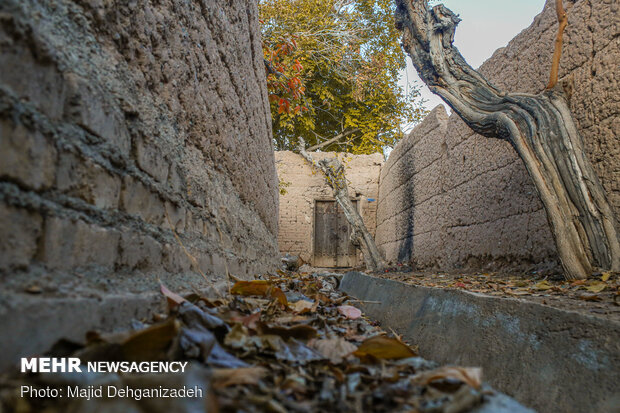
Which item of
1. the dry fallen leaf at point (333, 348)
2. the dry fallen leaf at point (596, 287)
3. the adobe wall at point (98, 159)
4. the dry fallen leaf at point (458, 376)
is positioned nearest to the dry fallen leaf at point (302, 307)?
the adobe wall at point (98, 159)

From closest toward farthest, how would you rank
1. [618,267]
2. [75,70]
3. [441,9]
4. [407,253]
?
[75,70]
[618,267]
[441,9]
[407,253]

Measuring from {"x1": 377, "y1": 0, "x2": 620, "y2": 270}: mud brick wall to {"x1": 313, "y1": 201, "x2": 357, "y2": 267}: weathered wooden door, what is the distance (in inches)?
150

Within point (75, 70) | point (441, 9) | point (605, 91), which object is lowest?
point (75, 70)

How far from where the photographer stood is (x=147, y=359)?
0.83 metres

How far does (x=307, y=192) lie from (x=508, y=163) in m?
7.39

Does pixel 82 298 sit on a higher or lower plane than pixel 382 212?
lower

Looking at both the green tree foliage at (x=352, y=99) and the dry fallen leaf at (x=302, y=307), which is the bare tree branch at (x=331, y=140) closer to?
the green tree foliage at (x=352, y=99)

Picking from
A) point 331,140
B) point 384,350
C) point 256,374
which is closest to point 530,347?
point 384,350

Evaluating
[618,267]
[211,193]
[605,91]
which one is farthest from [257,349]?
[605,91]

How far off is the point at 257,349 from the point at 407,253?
7081 millimetres

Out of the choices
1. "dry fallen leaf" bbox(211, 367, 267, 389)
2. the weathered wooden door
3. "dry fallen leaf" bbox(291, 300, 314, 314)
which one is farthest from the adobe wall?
the weathered wooden door

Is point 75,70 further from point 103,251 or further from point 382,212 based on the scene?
point 382,212

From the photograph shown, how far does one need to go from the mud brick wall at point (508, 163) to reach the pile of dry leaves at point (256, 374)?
2.71 metres

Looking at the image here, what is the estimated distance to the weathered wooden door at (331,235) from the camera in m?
11.6
